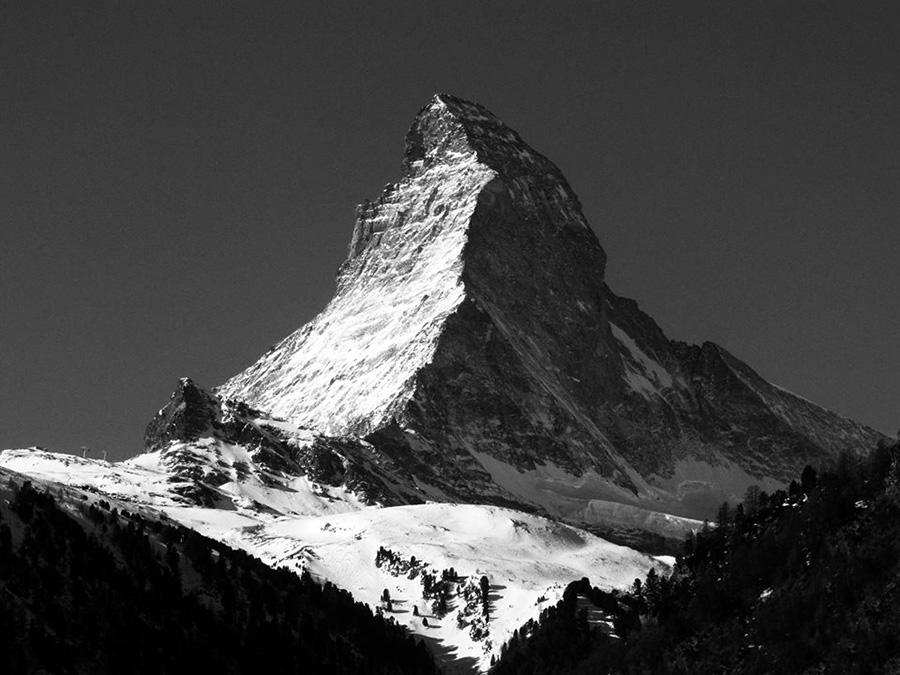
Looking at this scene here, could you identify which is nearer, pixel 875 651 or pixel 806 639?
pixel 875 651

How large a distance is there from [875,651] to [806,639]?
48.6ft

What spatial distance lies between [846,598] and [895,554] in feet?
21.8

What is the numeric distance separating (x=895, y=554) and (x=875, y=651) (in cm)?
1701

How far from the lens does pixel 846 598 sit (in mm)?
198625

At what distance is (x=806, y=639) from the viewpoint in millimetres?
198375

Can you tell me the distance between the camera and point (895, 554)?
198500 millimetres

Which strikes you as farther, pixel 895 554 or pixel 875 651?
pixel 895 554

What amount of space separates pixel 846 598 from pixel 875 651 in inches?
583

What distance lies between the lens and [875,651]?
184125 millimetres

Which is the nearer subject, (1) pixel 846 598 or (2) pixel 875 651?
(2) pixel 875 651

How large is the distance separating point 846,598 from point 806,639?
580 centimetres
